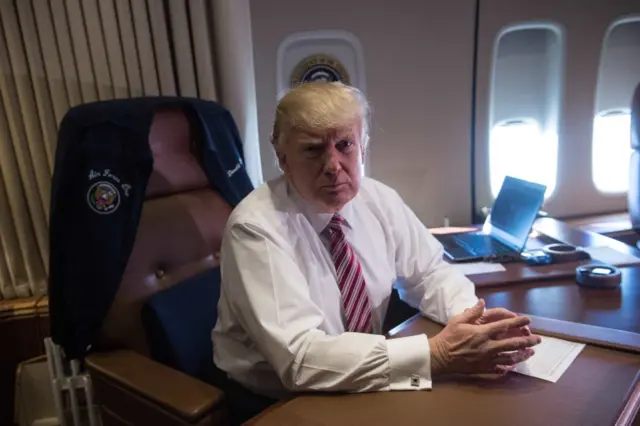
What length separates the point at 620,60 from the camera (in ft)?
10.1

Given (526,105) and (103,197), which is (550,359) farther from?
(526,105)

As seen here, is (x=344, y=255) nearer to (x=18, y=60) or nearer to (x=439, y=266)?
(x=439, y=266)

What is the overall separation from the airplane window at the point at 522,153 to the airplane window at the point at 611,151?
0.31 m

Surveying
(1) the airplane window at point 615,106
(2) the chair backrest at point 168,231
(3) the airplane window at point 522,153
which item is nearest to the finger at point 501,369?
(2) the chair backrest at point 168,231

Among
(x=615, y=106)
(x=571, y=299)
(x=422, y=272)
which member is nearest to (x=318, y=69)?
(x=422, y=272)

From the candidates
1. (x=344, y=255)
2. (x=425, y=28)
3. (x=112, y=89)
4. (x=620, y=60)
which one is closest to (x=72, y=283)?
(x=344, y=255)

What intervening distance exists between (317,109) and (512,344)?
0.70 m

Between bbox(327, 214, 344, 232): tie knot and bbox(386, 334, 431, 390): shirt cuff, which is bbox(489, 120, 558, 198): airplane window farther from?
bbox(386, 334, 431, 390): shirt cuff

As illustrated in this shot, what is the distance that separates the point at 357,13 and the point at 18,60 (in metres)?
1.50

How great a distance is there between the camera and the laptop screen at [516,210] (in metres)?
1.88

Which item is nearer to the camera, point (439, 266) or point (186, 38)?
point (439, 266)

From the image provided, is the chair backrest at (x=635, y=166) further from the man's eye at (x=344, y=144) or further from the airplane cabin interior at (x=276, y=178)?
the man's eye at (x=344, y=144)

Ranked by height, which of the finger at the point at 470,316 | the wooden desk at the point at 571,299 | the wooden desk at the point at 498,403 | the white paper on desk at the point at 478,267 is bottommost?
the white paper on desk at the point at 478,267

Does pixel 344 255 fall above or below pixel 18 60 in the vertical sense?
below
